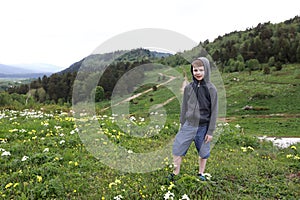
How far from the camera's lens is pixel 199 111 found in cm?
638

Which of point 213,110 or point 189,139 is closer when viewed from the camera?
point 213,110

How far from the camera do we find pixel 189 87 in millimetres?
6586

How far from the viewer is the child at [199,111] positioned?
6.30 metres

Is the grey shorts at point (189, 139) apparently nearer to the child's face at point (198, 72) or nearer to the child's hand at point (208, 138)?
the child's hand at point (208, 138)

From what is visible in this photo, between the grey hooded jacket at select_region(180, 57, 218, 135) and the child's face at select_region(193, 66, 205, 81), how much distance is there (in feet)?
0.30

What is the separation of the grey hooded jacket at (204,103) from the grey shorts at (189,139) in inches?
5.5

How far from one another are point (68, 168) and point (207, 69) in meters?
Answer: 4.39

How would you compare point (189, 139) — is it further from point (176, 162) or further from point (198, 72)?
point (198, 72)

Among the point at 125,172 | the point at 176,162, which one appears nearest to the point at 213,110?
the point at 176,162

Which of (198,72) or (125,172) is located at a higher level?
(198,72)

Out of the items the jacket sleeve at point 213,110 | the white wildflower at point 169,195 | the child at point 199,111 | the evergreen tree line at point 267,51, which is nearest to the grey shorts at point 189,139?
the child at point 199,111

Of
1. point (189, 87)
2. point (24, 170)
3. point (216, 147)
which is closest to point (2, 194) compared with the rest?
point (24, 170)

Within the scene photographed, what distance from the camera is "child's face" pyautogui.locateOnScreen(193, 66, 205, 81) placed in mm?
6246

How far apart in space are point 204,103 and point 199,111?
0.73ft
